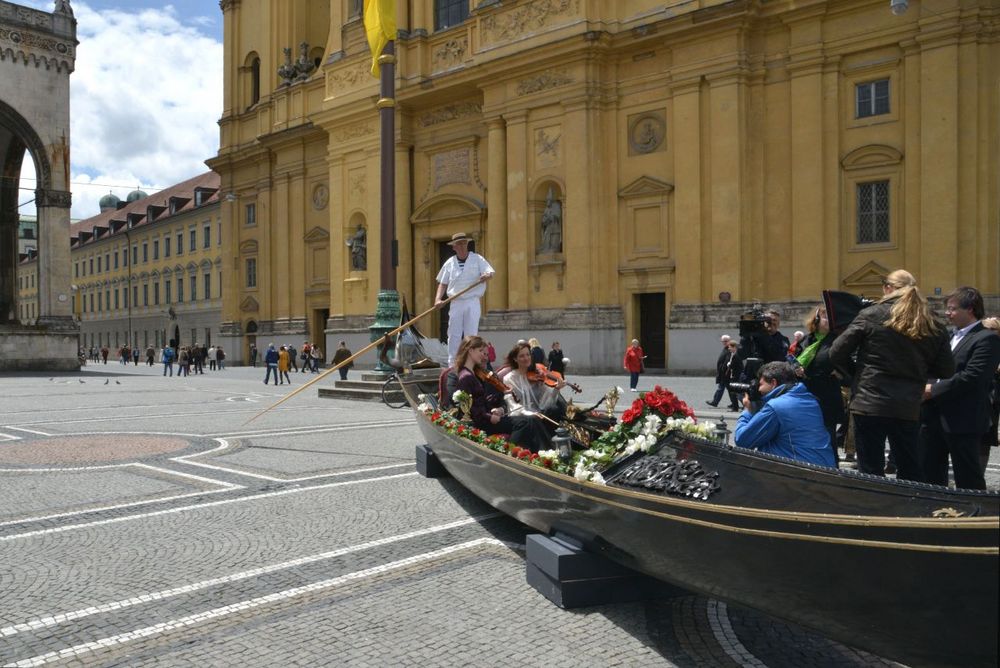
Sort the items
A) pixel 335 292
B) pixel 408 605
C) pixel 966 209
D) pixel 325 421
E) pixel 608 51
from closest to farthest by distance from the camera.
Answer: pixel 408 605 → pixel 325 421 → pixel 966 209 → pixel 608 51 → pixel 335 292

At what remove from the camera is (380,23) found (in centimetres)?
1812

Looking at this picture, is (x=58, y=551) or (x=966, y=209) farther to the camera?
(x=966, y=209)

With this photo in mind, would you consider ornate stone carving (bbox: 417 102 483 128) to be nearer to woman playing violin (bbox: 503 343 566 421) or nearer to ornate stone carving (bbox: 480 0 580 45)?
ornate stone carving (bbox: 480 0 580 45)

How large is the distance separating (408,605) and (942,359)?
141 inches

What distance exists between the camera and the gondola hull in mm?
2471

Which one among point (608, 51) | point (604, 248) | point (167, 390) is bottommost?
point (167, 390)

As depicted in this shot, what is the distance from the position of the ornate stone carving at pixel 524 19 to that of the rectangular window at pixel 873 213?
11.2 metres

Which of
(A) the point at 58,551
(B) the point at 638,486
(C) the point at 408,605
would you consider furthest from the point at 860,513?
(A) the point at 58,551

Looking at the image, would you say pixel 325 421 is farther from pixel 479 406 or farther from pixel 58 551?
pixel 58 551

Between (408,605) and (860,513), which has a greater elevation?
(860,513)

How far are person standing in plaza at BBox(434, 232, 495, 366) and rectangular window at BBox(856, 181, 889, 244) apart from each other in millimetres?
16036

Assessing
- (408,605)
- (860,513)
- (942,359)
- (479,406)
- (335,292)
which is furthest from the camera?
(335,292)

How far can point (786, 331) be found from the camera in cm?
2417

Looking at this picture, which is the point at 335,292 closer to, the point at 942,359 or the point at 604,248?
the point at 604,248
